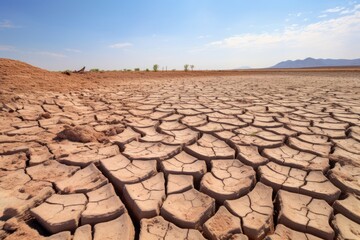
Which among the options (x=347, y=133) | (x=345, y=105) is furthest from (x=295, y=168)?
(x=345, y=105)

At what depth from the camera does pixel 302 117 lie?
113 inches

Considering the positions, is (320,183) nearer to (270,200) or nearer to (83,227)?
(270,200)

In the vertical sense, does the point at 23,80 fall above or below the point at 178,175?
above

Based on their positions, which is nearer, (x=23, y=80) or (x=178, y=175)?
(x=178, y=175)

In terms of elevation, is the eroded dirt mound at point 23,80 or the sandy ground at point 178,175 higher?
the eroded dirt mound at point 23,80

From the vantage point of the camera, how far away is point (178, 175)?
152cm

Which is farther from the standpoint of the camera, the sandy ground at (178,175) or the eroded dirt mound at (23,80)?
the eroded dirt mound at (23,80)

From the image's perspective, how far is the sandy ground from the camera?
1103mm

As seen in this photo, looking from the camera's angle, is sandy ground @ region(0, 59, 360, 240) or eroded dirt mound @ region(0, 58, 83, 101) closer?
sandy ground @ region(0, 59, 360, 240)

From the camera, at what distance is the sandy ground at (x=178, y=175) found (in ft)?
3.62

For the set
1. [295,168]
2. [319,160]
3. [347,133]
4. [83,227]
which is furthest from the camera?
[347,133]

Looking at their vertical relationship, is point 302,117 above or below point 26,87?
below

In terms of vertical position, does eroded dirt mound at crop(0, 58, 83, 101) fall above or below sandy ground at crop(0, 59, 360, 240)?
above

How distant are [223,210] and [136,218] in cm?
45
